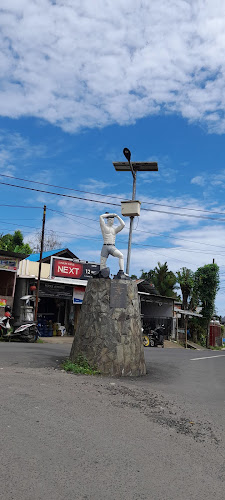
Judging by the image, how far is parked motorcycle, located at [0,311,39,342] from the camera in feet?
54.4

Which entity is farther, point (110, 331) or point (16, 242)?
point (16, 242)

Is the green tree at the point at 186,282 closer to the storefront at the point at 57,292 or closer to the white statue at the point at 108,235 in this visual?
the storefront at the point at 57,292

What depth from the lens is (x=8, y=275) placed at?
22734 millimetres

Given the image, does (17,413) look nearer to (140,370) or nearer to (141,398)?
(141,398)

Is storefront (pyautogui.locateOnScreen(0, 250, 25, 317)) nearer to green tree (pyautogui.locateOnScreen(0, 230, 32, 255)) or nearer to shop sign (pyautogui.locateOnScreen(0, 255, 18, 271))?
shop sign (pyautogui.locateOnScreen(0, 255, 18, 271))

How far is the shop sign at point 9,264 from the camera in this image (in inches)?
869

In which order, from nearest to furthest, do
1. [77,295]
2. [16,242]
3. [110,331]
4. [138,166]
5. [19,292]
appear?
[110,331]
[138,166]
[19,292]
[77,295]
[16,242]

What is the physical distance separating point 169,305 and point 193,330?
5.68 m

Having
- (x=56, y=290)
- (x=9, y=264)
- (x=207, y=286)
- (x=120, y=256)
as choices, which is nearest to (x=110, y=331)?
(x=120, y=256)

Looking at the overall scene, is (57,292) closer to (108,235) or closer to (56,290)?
(56,290)

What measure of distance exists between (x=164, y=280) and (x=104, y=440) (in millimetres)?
35314

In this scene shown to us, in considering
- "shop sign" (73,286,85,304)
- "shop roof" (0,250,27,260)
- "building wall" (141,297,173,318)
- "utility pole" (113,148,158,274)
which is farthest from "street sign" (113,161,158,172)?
"building wall" (141,297,173,318)

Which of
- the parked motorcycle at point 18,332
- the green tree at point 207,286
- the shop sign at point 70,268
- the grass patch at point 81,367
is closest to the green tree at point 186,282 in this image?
the green tree at point 207,286

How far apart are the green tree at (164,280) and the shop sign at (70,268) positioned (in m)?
13.5
